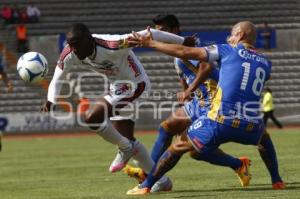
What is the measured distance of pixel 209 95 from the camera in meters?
11.0

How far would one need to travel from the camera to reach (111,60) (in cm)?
1008

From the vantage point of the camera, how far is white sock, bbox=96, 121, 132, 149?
33.0ft

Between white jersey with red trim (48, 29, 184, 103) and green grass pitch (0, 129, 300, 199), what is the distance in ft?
4.58

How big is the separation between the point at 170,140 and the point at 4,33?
82.0 ft

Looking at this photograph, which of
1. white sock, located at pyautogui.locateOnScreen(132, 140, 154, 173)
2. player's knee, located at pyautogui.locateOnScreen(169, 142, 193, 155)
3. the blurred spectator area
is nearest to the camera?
player's knee, located at pyautogui.locateOnScreen(169, 142, 193, 155)

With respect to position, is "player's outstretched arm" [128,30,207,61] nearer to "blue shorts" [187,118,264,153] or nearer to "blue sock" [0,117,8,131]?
"blue shorts" [187,118,264,153]

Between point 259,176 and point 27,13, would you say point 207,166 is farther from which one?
point 27,13

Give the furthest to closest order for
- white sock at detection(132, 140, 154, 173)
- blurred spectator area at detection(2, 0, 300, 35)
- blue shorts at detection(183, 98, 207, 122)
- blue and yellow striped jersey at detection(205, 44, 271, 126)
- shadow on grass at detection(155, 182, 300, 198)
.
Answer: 1. blurred spectator area at detection(2, 0, 300, 35)
2. blue shorts at detection(183, 98, 207, 122)
3. white sock at detection(132, 140, 154, 173)
4. shadow on grass at detection(155, 182, 300, 198)
5. blue and yellow striped jersey at detection(205, 44, 271, 126)

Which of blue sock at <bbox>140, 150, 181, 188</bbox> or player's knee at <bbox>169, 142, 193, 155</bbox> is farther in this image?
blue sock at <bbox>140, 150, 181, 188</bbox>

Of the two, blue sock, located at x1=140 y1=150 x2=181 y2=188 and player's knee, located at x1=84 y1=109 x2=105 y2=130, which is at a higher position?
player's knee, located at x1=84 y1=109 x2=105 y2=130

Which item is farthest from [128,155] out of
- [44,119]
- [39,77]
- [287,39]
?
[287,39]

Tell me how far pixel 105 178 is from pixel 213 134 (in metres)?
3.85

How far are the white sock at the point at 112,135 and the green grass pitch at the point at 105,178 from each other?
0.61m

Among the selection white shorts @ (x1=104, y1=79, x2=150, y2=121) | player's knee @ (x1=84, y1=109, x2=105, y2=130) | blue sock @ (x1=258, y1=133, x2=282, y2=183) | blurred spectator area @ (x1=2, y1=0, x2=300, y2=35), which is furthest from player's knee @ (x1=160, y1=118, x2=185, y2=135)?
blurred spectator area @ (x1=2, y1=0, x2=300, y2=35)
